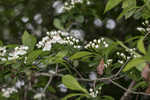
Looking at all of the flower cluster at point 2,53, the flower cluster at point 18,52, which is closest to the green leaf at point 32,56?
the flower cluster at point 18,52

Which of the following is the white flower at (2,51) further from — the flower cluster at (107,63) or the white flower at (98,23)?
the white flower at (98,23)

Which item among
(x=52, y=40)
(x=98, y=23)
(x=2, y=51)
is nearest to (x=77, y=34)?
(x=52, y=40)

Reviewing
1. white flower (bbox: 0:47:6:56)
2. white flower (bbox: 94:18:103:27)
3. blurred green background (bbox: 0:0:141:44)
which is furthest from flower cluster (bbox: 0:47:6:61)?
white flower (bbox: 94:18:103:27)

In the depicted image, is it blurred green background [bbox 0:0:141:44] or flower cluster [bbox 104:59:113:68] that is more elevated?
blurred green background [bbox 0:0:141:44]

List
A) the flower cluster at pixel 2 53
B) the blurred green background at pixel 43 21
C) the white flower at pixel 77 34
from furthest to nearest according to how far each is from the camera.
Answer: the blurred green background at pixel 43 21 < the white flower at pixel 77 34 < the flower cluster at pixel 2 53

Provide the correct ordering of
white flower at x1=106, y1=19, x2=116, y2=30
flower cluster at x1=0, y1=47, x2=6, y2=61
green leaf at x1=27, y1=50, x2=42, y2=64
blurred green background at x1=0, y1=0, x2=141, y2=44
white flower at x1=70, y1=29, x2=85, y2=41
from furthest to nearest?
white flower at x1=106, y1=19, x2=116, y2=30 → blurred green background at x1=0, y1=0, x2=141, y2=44 → white flower at x1=70, y1=29, x2=85, y2=41 → flower cluster at x1=0, y1=47, x2=6, y2=61 → green leaf at x1=27, y1=50, x2=42, y2=64

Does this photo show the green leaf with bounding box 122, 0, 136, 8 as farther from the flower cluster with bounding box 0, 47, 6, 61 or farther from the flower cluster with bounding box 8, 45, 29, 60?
the flower cluster with bounding box 0, 47, 6, 61

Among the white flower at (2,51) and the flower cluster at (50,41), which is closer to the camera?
the flower cluster at (50,41)

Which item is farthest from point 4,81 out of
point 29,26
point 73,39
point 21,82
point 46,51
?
point 29,26

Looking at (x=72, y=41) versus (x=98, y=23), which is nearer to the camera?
(x=72, y=41)

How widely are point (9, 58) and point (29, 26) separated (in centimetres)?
167

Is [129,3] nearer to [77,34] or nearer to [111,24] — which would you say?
[77,34]

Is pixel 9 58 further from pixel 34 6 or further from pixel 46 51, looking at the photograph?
pixel 34 6

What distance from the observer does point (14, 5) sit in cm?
326
